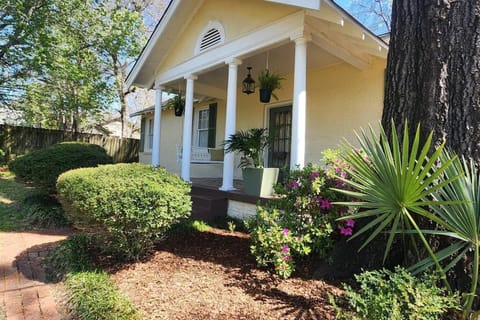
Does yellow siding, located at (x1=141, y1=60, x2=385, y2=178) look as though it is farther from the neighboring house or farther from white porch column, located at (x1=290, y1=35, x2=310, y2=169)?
white porch column, located at (x1=290, y1=35, x2=310, y2=169)

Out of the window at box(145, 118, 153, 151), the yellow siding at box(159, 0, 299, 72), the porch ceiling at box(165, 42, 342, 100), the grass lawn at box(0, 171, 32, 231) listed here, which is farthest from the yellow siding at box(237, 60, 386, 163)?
the window at box(145, 118, 153, 151)

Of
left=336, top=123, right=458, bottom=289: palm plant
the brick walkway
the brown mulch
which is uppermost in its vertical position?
left=336, top=123, right=458, bottom=289: palm plant

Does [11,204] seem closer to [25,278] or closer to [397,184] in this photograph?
[25,278]

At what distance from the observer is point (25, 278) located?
3.31 m

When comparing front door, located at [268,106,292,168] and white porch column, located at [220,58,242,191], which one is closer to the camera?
white porch column, located at [220,58,242,191]

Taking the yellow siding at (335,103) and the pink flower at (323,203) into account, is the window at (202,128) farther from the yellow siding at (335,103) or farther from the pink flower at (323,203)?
the pink flower at (323,203)

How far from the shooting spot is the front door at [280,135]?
7.39 metres

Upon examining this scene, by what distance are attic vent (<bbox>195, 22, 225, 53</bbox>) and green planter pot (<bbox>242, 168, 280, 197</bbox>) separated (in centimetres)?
304

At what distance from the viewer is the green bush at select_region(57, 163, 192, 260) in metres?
3.05

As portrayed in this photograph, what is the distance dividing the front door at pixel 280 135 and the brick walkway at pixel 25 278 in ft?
16.1

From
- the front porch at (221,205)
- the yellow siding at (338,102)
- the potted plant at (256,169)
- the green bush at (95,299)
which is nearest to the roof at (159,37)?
the yellow siding at (338,102)

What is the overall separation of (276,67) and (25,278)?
19.5ft

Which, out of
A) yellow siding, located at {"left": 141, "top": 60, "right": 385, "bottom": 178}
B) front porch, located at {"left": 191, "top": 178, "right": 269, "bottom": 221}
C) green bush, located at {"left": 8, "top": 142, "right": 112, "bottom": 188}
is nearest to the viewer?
front porch, located at {"left": 191, "top": 178, "right": 269, "bottom": 221}

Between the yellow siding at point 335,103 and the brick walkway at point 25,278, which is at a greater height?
the yellow siding at point 335,103
